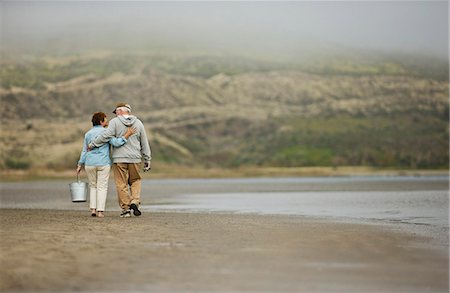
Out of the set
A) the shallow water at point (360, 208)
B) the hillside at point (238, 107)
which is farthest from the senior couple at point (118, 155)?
the hillside at point (238, 107)

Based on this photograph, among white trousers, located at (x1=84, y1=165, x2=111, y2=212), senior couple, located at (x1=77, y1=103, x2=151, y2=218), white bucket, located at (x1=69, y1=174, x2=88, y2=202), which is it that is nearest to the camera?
senior couple, located at (x1=77, y1=103, x2=151, y2=218)

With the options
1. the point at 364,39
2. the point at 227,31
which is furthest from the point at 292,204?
the point at 227,31

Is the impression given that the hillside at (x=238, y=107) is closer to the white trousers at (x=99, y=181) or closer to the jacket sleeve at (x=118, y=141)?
the white trousers at (x=99, y=181)

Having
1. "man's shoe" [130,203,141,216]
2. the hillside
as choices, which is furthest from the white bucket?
the hillside

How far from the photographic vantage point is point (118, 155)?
18.2m

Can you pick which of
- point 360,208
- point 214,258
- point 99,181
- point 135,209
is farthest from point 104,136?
point 360,208

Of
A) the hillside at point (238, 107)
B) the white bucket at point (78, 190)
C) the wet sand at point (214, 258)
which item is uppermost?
the hillside at point (238, 107)

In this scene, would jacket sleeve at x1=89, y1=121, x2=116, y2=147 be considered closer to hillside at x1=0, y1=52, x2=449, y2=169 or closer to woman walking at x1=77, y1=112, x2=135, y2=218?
woman walking at x1=77, y1=112, x2=135, y2=218

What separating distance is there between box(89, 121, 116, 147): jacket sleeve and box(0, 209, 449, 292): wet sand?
6.87ft

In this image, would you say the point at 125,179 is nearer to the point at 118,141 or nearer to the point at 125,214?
the point at 125,214

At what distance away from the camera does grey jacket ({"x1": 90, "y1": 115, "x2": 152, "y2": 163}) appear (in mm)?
17984

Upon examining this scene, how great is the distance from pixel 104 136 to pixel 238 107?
101918 millimetres

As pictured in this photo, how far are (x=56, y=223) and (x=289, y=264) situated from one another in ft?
22.2

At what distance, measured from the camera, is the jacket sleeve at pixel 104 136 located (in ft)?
58.8
